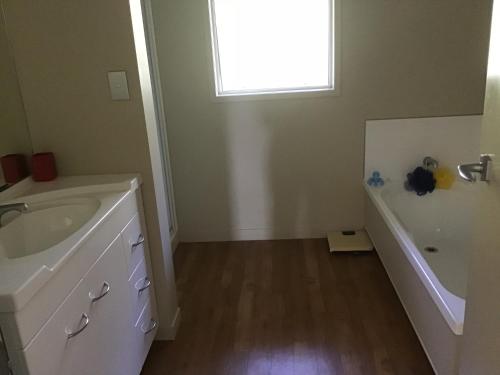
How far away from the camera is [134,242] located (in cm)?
187

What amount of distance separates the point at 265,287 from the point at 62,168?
4.35 ft

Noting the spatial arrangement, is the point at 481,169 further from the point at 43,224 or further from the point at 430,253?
the point at 430,253

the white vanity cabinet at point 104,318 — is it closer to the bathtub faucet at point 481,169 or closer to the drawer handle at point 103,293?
the drawer handle at point 103,293

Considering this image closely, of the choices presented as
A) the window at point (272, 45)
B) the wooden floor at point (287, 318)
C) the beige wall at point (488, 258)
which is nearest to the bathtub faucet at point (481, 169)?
the beige wall at point (488, 258)

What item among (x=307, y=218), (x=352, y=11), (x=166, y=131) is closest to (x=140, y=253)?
(x=166, y=131)

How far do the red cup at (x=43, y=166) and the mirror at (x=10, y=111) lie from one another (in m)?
0.08

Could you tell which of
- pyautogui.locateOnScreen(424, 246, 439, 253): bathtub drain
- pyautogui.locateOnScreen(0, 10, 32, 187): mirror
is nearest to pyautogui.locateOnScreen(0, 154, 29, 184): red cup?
pyautogui.locateOnScreen(0, 10, 32, 187): mirror

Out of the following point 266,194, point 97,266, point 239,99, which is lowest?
point 266,194

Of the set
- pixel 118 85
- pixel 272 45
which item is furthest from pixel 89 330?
pixel 272 45

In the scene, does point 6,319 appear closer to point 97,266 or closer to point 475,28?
point 97,266

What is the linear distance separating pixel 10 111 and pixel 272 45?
1.69m

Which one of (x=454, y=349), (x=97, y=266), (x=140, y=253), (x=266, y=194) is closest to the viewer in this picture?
(x=97, y=266)

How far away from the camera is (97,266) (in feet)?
4.82

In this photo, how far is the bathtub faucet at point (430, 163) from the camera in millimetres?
2977
